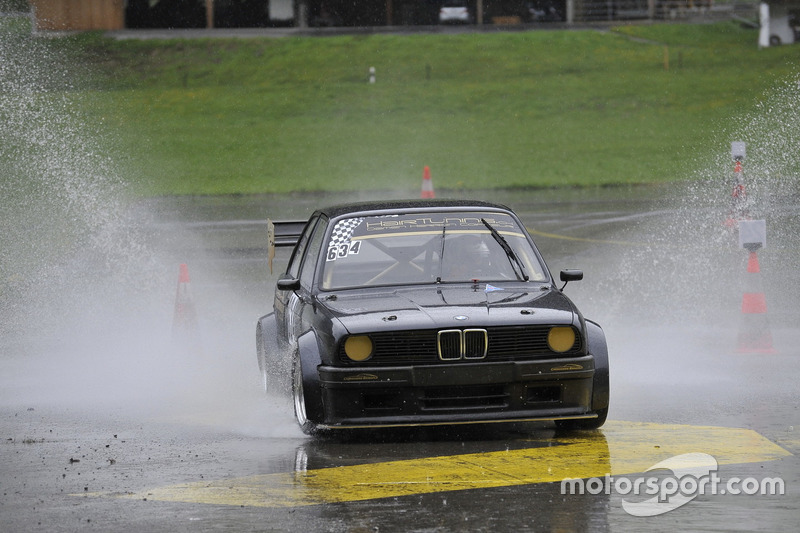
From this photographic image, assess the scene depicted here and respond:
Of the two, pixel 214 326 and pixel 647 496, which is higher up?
pixel 647 496

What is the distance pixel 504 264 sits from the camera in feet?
29.5

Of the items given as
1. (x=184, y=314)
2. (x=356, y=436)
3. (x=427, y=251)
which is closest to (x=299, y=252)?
(x=427, y=251)

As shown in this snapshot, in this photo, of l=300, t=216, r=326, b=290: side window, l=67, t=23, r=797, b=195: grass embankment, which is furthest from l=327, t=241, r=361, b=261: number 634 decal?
l=67, t=23, r=797, b=195: grass embankment

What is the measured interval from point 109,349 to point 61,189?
61.5 feet

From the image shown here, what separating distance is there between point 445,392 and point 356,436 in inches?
26.7

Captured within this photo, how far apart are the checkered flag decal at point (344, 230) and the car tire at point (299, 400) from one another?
3.14ft

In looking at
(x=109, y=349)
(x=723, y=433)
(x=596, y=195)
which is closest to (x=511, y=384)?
(x=723, y=433)

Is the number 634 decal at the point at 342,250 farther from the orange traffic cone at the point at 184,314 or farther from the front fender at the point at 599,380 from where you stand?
the orange traffic cone at the point at 184,314

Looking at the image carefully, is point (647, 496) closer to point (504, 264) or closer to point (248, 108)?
point (504, 264)

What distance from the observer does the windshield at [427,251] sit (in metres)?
8.86

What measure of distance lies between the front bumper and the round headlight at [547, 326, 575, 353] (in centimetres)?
8

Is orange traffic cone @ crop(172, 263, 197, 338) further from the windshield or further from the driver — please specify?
the driver

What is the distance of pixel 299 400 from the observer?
26.8 feet

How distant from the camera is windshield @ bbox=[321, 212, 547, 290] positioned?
8859mm
